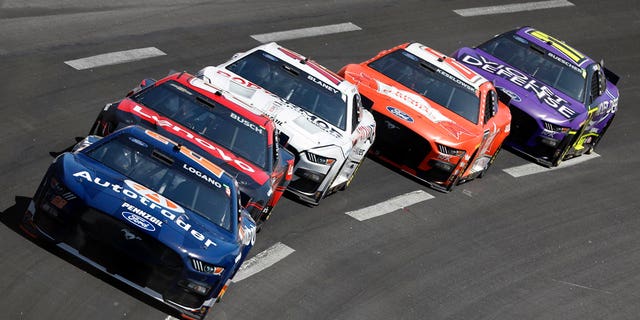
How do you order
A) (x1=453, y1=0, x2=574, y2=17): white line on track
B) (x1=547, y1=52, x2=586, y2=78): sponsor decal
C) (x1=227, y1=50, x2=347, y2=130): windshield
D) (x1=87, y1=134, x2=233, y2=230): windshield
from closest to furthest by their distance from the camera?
(x1=87, y1=134, x2=233, y2=230): windshield → (x1=227, y1=50, x2=347, y2=130): windshield → (x1=547, y1=52, x2=586, y2=78): sponsor decal → (x1=453, y1=0, x2=574, y2=17): white line on track

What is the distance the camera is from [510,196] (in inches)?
749

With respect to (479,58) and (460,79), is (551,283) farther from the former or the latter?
(479,58)

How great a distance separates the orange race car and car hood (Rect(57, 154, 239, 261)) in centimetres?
622

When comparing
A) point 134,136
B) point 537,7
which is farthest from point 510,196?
point 537,7

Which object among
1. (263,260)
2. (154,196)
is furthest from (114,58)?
(154,196)

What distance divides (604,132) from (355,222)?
814 cm

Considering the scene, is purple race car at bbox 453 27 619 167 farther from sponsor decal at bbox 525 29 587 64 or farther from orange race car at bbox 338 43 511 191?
orange race car at bbox 338 43 511 191

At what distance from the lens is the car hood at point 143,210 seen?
11.1 m

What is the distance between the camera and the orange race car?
17.5m

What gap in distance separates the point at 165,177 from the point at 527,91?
386 inches

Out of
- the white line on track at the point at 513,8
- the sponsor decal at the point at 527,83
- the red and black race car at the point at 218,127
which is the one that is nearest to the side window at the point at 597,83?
the sponsor decal at the point at 527,83

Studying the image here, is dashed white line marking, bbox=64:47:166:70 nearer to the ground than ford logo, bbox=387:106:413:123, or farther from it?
nearer to the ground

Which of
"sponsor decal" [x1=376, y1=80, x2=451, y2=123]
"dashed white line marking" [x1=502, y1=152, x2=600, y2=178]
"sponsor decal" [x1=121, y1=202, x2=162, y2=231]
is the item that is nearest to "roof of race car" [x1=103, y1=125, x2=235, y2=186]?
"sponsor decal" [x1=121, y1=202, x2=162, y2=231]

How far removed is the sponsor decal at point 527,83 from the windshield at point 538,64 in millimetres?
296
